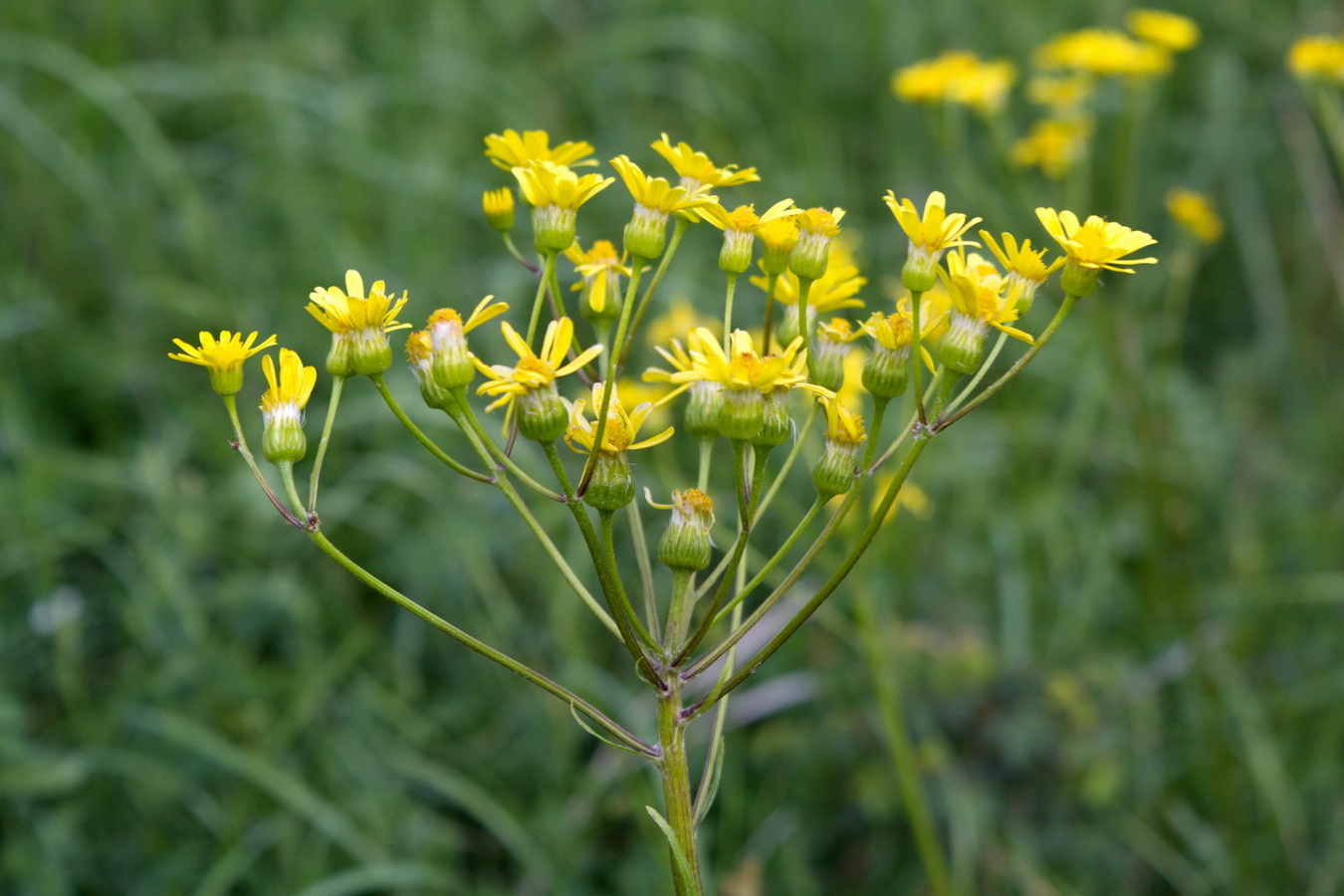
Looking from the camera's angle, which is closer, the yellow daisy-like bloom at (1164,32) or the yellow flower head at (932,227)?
the yellow flower head at (932,227)

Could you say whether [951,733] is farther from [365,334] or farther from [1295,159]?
[1295,159]

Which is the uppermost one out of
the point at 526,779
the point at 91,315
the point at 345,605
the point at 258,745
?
the point at 91,315

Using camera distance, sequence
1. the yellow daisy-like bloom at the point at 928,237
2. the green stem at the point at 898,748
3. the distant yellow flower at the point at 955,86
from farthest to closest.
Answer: the distant yellow flower at the point at 955,86, the green stem at the point at 898,748, the yellow daisy-like bloom at the point at 928,237

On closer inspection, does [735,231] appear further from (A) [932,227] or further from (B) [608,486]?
(B) [608,486]

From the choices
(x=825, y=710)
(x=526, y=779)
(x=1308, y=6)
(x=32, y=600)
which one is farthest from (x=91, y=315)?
(x=1308, y=6)

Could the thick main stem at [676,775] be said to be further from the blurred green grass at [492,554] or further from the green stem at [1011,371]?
the blurred green grass at [492,554]

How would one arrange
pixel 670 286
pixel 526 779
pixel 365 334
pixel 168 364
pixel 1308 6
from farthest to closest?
pixel 1308 6 < pixel 670 286 < pixel 168 364 < pixel 526 779 < pixel 365 334

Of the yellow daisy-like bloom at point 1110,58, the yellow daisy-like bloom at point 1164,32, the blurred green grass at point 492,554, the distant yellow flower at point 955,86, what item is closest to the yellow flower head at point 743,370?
the blurred green grass at point 492,554

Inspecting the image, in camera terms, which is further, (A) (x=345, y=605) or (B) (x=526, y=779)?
(A) (x=345, y=605)
